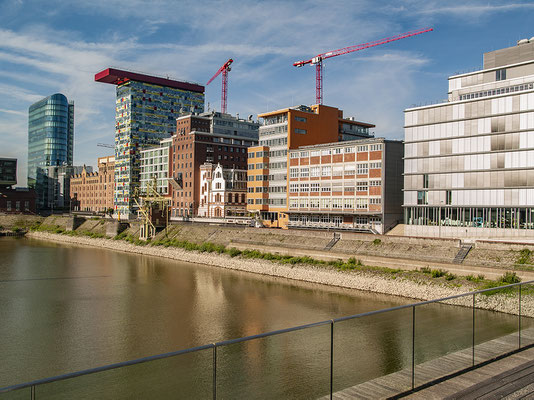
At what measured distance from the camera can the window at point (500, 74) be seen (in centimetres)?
6322

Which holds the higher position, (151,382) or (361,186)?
(361,186)

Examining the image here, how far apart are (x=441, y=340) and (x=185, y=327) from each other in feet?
78.3

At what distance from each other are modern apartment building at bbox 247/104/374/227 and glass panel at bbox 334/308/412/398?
73.5 m

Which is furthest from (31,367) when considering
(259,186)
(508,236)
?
(259,186)

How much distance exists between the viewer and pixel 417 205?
66125mm

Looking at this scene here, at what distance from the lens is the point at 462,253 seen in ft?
152

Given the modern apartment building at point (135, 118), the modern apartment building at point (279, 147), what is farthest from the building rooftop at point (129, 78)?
the modern apartment building at point (279, 147)

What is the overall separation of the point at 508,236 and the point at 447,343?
4783cm

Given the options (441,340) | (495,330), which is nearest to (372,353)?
(441,340)

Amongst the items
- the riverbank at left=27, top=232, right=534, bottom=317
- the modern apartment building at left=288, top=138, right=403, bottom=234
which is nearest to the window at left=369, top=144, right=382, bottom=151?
the modern apartment building at left=288, top=138, right=403, bottom=234

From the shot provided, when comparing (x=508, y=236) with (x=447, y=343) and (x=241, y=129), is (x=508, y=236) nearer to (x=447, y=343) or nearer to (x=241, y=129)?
(x=447, y=343)

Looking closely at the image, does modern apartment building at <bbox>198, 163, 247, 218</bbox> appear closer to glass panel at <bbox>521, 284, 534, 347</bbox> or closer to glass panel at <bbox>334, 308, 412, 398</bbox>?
glass panel at <bbox>521, 284, 534, 347</bbox>

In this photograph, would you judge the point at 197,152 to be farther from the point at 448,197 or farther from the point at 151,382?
the point at 151,382

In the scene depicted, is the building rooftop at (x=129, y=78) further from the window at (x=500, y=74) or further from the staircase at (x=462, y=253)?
the staircase at (x=462, y=253)
